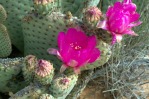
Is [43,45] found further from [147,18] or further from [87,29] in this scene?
[147,18]

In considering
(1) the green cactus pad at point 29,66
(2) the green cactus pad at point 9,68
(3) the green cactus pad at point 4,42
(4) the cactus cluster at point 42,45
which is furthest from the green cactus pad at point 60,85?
(3) the green cactus pad at point 4,42

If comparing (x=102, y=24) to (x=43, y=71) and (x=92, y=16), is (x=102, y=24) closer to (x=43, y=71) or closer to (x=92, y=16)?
(x=92, y=16)

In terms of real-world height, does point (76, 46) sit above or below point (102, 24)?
below

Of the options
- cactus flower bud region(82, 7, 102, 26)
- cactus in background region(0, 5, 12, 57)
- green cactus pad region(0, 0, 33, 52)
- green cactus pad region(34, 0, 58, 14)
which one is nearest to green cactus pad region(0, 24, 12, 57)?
cactus in background region(0, 5, 12, 57)

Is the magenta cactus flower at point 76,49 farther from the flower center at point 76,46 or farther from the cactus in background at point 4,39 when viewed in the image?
the cactus in background at point 4,39

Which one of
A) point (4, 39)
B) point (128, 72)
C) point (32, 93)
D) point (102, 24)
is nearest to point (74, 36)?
point (102, 24)

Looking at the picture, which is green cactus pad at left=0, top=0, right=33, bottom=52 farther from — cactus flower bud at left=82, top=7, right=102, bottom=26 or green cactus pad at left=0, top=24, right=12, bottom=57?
cactus flower bud at left=82, top=7, right=102, bottom=26
